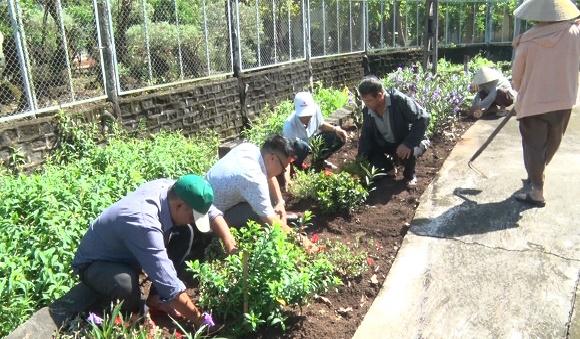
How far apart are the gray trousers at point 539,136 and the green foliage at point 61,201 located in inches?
126

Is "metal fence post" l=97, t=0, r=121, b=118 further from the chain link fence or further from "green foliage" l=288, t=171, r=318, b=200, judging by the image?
"green foliage" l=288, t=171, r=318, b=200

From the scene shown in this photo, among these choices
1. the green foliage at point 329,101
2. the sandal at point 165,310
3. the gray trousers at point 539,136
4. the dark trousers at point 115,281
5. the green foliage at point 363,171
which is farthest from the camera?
the green foliage at point 329,101

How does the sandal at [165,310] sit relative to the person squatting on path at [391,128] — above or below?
below

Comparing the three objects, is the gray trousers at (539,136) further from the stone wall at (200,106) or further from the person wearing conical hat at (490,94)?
the stone wall at (200,106)

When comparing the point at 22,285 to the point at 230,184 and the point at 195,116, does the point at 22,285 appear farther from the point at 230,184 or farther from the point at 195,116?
the point at 195,116

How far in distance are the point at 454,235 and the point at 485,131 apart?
11.3ft

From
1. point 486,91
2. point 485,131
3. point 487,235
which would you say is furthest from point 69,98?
point 486,91

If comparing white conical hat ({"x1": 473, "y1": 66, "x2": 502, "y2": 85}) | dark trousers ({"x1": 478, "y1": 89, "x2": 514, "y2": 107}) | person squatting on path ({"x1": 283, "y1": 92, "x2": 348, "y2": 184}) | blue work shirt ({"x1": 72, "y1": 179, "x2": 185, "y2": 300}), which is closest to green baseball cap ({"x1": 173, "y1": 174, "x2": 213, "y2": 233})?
blue work shirt ({"x1": 72, "y1": 179, "x2": 185, "y2": 300})

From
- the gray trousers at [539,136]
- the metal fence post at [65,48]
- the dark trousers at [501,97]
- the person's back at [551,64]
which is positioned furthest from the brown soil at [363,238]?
the metal fence post at [65,48]

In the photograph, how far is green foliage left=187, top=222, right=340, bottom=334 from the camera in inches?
117

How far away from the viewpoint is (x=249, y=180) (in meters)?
3.86

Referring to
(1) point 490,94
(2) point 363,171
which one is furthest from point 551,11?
(1) point 490,94

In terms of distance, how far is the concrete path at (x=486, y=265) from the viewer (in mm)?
3209

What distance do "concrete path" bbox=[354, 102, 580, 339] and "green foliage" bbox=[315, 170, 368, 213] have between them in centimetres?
57
